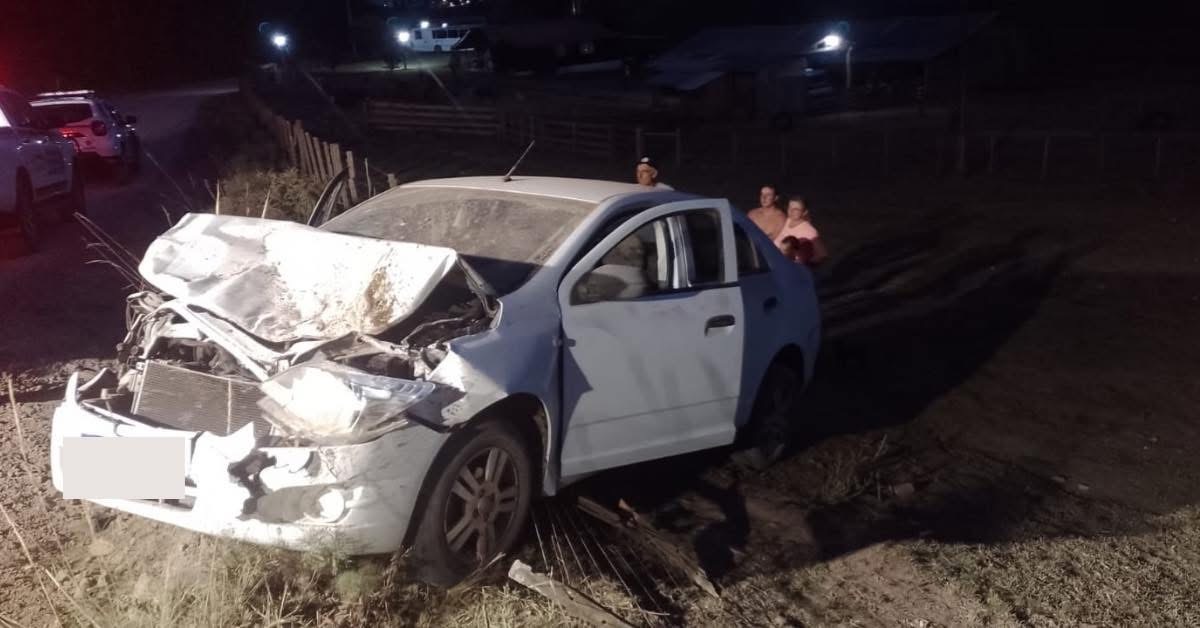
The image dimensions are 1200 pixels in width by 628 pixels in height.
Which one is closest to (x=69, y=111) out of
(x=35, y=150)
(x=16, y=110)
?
(x=16, y=110)

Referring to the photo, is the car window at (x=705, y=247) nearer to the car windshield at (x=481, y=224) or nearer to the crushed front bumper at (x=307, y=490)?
the car windshield at (x=481, y=224)

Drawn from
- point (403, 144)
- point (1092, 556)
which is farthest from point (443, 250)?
point (403, 144)

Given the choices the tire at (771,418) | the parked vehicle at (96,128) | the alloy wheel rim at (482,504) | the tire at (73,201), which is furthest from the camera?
the parked vehicle at (96,128)

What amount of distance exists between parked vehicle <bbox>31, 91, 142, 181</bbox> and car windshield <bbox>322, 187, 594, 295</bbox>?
47.7 ft

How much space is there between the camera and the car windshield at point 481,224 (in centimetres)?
519

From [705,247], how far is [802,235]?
3.67m

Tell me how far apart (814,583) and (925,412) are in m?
3.32

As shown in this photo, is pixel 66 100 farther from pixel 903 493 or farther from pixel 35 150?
pixel 903 493

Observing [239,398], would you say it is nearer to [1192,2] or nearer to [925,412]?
[925,412]

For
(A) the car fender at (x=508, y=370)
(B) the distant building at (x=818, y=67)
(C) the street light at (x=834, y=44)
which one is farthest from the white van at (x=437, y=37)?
(A) the car fender at (x=508, y=370)

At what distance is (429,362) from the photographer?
4340 millimetres

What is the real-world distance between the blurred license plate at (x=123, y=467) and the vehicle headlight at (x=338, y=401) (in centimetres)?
40

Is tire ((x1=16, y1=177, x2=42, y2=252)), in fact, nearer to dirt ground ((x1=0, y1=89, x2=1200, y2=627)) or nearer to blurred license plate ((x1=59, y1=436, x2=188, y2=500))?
dirt ground ((x1=0, y1=89, x2=1200, y2=627))

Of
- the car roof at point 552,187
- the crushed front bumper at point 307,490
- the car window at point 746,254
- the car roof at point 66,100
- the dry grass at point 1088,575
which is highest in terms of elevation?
the car roof at point 66,100
